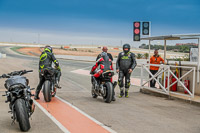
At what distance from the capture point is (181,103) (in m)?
9.91

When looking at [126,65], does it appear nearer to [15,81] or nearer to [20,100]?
[15,81]

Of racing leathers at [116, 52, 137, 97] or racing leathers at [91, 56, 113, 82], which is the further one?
racing leathers at [116, 52, 137, 97]

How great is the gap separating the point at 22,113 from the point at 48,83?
3.59 meters

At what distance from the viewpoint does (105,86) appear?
9.41 metres

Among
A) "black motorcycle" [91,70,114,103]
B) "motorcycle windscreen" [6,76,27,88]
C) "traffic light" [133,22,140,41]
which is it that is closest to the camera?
"motorcycle windscreen" [6,76,27,88]

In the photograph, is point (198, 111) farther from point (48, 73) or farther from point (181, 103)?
point (48, 73)

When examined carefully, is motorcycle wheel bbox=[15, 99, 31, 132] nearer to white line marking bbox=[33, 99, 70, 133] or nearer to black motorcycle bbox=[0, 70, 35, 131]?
black motorcycle bbox=[0, 70, 35, 131]

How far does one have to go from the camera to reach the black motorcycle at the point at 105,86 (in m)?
9.20

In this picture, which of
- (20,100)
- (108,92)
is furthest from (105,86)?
(20,100)

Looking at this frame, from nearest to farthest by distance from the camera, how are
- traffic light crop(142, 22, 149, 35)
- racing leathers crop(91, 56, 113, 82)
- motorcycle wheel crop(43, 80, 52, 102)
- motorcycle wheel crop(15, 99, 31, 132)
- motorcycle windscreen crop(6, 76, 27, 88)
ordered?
1. motorcycle wheel crop(15, 99, 31, 132)
2. motorcycle windscreen crop(6, 76, 27, 88)
3. motorcycle wheel crop(43, 80, 52, 102)
4. racing leathers crop(91, 56, 113, 82)
5. traffic light crop(142, 22, 149, 35)

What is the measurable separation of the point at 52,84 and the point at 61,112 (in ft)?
6.35

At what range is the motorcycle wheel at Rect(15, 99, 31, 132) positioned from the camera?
5598 mm

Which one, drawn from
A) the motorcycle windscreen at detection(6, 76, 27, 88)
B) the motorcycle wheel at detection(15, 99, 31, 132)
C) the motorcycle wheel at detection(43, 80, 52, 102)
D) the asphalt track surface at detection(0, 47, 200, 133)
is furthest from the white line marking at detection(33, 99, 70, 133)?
the motorcycle windscreen at detection(6, 76, 27, 88)

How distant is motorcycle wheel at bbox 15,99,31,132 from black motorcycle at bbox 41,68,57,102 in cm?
333
